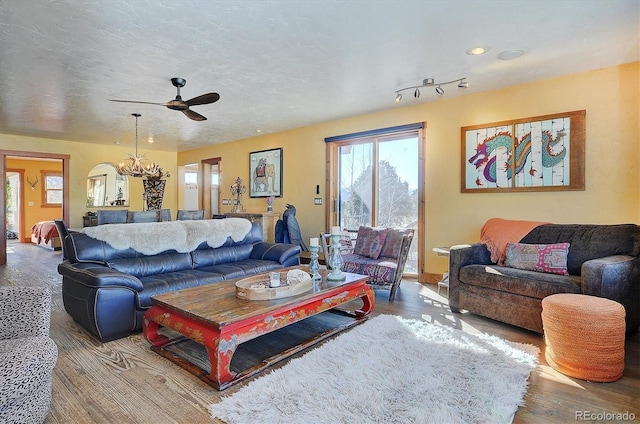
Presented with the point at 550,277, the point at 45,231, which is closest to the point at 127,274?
the point at 550,277

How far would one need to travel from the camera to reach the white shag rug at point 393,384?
68.4 inches

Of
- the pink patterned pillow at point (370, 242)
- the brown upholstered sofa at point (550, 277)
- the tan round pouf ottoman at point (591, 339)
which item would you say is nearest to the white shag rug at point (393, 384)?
the tan round pouf ottoman at point (591, 339)

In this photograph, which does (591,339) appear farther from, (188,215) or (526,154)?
(188,215)

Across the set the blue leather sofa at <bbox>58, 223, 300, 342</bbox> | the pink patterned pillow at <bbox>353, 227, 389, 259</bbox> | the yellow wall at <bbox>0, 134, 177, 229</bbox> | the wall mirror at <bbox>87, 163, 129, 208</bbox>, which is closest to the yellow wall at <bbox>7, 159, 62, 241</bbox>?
the wall mirror at <bbox>87, 163, 129, 208</bbox>

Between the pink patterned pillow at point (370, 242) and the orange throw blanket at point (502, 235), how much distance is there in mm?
1194

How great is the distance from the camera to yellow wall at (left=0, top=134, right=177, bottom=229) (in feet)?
22.7

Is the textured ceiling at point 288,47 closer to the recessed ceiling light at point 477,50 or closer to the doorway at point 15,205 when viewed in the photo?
the recessed ceiling light at point 477,50

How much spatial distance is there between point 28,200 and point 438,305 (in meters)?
11.7

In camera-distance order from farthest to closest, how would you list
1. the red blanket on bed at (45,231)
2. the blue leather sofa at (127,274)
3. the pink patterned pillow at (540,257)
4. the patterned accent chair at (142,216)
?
the red blanket on bed at (45,231) → the patterned accent chair at (142,216) → the pink patterned pillow at (540,257) → the blue leather sofa at (127,274)

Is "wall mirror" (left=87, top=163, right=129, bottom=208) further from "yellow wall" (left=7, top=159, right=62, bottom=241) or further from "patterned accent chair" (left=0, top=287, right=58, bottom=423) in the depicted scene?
"patterned accent chair" (left=0, top=287, right=58, bottom=423)

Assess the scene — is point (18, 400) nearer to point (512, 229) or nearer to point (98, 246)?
point (98, 246)

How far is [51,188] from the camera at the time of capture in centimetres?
1018

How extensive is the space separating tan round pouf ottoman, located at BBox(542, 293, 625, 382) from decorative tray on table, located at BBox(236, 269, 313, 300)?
178cm

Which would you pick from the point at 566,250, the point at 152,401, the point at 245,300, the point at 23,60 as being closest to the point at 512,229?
the point at 566,250
